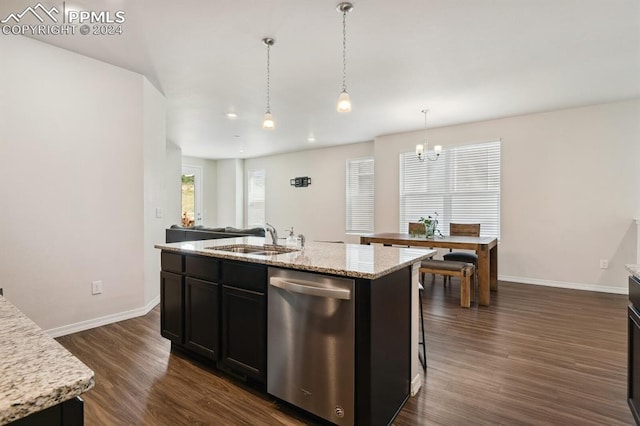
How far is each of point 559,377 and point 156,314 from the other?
375 centimetres

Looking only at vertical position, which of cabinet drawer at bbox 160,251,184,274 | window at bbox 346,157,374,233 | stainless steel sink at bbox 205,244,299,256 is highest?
window at bbox 346,157,374,233

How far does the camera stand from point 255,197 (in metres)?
9.38

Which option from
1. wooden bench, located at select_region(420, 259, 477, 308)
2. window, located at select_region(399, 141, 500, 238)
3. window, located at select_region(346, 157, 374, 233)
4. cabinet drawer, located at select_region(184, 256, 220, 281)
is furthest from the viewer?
window, located at select_region(346, 157, 374, 233)

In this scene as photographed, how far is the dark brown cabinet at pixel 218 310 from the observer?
2051 millimetres

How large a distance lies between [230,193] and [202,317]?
24.3ft

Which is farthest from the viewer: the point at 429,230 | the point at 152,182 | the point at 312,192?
the point at 312,192

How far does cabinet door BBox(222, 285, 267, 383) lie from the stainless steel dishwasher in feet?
0.23

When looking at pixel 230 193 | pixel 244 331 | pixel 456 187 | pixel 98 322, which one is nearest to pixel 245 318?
pixel 244 331

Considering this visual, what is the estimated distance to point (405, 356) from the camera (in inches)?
78.2

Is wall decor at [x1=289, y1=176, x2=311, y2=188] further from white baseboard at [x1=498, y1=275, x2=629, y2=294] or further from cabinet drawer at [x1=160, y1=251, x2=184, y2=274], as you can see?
cabinet drawer at [x1=160, y1=251, x2=184, y2=274]

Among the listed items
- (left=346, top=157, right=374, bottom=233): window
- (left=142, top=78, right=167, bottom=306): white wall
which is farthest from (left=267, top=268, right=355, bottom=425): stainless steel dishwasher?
(left=346, top=157, right=374, bottom=233): window

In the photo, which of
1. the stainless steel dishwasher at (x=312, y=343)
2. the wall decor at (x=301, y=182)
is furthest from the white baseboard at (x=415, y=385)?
the wall decor at (x=301, y=182)

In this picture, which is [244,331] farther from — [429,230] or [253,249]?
[429,230]

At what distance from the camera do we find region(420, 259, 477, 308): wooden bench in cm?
385
